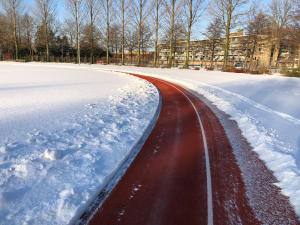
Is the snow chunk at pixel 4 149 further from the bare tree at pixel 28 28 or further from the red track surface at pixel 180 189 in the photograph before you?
the bare tree at pixel 28 28

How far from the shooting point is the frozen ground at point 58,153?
3109 millimetres

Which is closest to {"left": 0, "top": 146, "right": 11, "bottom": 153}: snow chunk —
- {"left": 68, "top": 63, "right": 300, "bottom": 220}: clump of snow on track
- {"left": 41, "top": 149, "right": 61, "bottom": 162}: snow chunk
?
{"left": 41, "top": 149, "right": 61, "bottom": 162}: snow chunk

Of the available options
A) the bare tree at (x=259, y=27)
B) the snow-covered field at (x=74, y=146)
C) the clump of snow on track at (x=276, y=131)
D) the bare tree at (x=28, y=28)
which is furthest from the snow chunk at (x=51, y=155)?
the bare tree at (x=28, y=28)

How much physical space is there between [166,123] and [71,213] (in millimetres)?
4927

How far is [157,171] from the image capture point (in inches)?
168

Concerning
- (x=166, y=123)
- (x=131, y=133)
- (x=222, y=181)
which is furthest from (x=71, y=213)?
(x=166, y=123)

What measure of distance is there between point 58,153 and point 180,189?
287 centimetres

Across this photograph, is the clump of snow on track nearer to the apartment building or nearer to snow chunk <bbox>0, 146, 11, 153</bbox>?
snow chunk <bbox>0, 146, 11, 153</bbox>

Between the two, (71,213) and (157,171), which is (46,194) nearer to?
(71,213)

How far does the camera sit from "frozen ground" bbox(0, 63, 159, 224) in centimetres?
311

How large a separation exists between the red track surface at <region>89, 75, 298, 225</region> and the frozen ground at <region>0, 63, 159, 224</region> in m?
0.49

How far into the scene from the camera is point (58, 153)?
4453 mm

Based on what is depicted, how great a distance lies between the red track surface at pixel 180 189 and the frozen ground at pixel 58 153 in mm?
492

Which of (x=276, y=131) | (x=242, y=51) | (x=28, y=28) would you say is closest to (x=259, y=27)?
(x=242, y=51)
